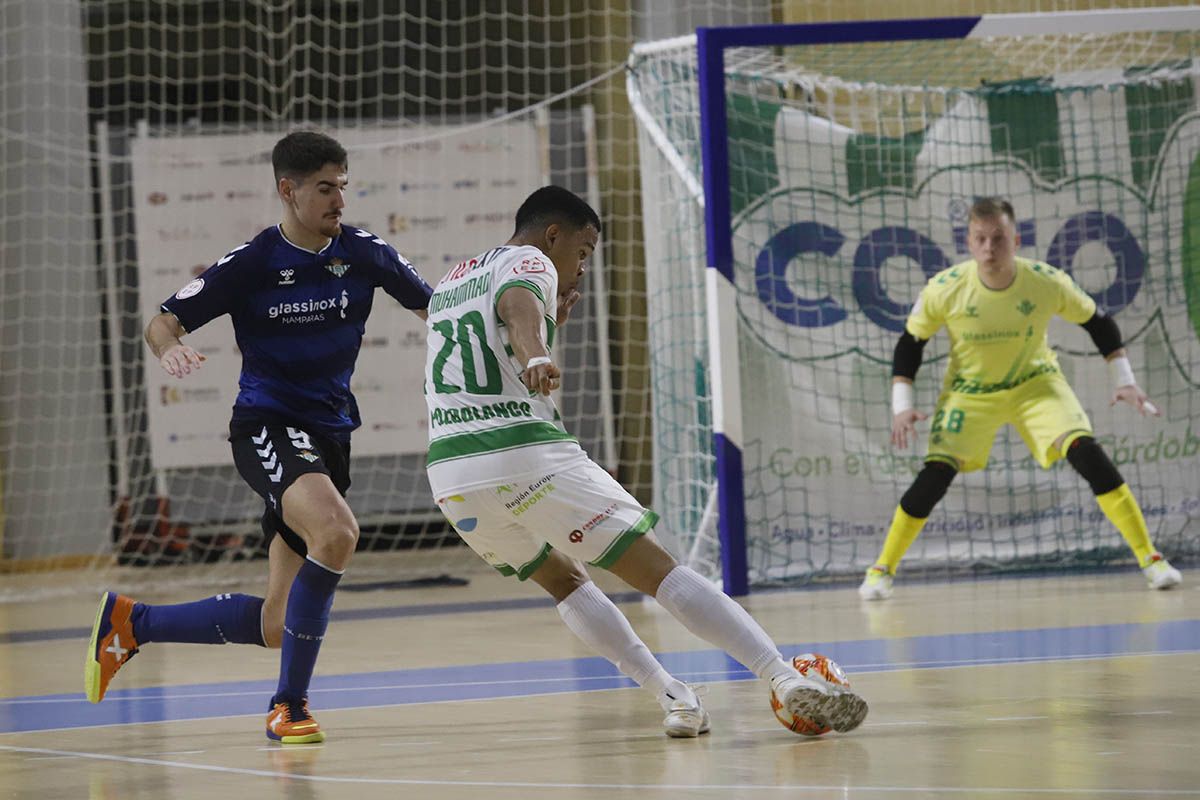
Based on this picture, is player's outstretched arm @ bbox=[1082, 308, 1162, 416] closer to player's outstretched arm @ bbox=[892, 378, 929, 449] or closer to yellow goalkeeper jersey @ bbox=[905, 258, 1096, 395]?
yellow goalkeeper jersey @ bbox=[905, 258, 1096, 395]

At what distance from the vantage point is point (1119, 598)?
Result: 7.31 metres

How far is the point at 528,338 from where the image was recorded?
157 inches

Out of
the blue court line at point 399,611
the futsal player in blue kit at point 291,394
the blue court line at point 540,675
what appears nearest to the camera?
the futsal player in blue kit at point 291,394

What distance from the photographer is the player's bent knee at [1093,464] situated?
7.71 meters

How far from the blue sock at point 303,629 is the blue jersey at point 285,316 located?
1.62ft

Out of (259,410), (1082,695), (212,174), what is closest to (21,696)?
(259,410)

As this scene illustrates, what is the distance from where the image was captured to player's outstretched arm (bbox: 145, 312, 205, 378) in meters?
4.52

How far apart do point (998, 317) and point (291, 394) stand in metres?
3.96

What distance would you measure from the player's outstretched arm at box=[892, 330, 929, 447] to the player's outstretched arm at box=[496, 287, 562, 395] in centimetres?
389

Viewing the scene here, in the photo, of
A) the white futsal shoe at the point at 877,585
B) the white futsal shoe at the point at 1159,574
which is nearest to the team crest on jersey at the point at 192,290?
the white futsal shoe at the point at 877,585

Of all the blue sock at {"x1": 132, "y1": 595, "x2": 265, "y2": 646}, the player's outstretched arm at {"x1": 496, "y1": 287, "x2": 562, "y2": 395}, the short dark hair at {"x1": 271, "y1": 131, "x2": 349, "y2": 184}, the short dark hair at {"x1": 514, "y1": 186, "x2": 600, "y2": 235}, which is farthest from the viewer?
the blue sock at {"x1": 132, "y1": 595, "x2": 265, "y2": 646}

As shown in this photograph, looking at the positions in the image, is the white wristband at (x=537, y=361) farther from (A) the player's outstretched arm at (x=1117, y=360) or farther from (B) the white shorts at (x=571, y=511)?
(A) the player's outstretched arm at (x=1117, y=360)

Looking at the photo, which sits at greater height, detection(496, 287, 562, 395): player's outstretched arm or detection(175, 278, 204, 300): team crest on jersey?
detection(175, 278, 204, 300): team crest on jersey

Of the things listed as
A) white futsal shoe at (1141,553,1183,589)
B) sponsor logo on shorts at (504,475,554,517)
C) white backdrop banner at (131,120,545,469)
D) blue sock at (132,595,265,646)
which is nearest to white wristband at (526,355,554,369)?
sponsor logo on shorts at (504,475,554,517)
